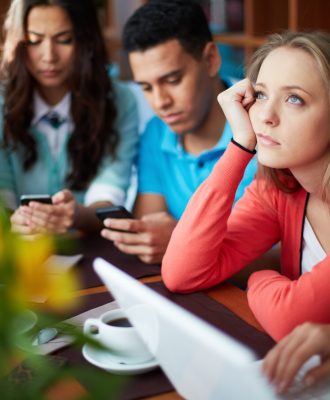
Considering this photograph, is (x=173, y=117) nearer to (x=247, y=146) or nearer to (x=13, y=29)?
(x=247, y=146)

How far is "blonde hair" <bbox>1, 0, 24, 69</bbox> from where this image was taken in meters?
1.93

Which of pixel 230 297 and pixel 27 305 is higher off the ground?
pixel 27 305

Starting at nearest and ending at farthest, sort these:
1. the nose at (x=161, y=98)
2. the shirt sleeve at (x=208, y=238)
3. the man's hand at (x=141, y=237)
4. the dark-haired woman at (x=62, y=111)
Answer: the shirt sleeve at (x=208, y=238)
the man's hand at (x=141, y=237)
the nose at (x=161, y=98)
the dark-haired woman at (x=62, y=111)

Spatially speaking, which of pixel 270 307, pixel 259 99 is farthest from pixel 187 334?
pixel 259 99

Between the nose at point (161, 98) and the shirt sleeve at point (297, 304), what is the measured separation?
0.76m

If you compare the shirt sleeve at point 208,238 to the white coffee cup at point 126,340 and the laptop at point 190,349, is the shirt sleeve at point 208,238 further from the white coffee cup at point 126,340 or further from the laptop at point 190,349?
the laptop at point 190,349

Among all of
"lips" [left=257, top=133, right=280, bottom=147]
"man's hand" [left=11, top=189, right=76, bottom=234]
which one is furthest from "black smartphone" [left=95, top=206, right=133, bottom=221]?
"lips" [left=257, top=133, right=280, bottom=147]

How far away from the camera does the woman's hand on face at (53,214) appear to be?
5.16 feet

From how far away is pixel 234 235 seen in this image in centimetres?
133

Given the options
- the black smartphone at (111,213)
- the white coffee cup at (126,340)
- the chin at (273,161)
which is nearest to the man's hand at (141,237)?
the black smartphone at (111,213)

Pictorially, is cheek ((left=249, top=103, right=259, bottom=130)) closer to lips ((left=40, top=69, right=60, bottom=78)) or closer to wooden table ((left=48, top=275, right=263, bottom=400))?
wooden table ((left=48, top=275, right=263, bottom=400))

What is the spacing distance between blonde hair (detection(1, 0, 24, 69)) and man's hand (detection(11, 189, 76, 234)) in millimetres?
578

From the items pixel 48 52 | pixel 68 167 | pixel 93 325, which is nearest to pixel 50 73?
pixel 48 52

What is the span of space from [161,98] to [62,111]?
47 centimetres
